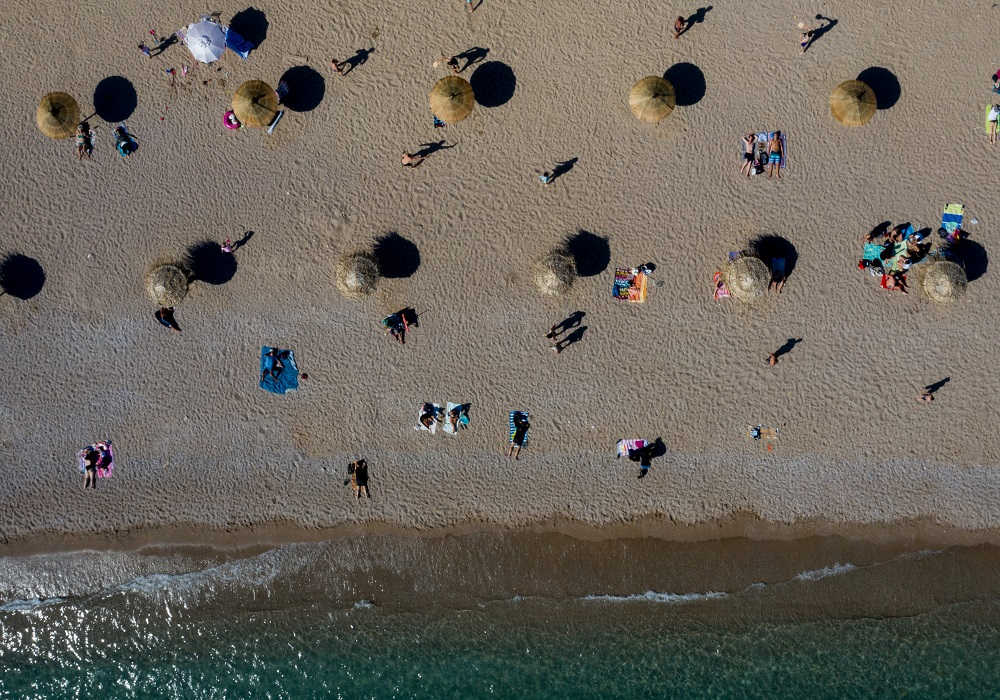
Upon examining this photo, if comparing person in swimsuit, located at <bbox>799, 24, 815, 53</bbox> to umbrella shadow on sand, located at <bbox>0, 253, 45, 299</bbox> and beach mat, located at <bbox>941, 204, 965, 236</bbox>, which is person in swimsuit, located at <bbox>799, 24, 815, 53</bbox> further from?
umbrella shadow on sand, located at <bbox>0, 253, 45, 299</bbox>

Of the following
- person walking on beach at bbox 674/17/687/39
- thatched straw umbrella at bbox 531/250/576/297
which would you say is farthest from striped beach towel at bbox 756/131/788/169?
thatched straw umbrella at bbox 531/250/576/297

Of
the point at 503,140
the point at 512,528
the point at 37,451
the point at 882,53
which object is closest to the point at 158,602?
the point at 37,451

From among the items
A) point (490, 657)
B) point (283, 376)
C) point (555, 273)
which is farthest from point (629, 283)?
point (490, 657)

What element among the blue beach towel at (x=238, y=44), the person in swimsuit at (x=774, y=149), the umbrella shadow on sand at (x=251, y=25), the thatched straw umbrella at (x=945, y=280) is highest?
the umbrella shadow on sand at (x=251, y=25)

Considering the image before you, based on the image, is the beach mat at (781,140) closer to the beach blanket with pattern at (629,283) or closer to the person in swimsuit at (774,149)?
the person in swimsuit at (774,149)

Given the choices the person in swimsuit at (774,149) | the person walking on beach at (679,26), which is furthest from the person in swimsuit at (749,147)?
the person walking on beach at (679,26)

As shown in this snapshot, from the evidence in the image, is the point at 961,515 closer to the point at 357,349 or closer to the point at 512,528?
the point at 512,528
